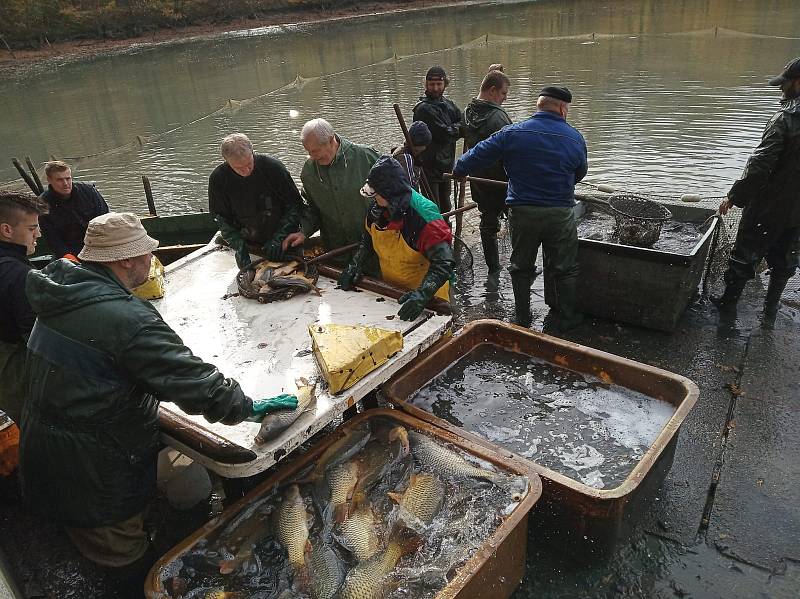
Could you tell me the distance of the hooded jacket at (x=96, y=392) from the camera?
93.6 inches

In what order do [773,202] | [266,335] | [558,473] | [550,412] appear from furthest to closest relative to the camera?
1. [773,202]
2. [266,335]
3. [550,412]
4. [558,473]

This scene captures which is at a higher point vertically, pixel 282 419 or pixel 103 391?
pixel 103 391

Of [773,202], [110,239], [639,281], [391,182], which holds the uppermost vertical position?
[110,239]

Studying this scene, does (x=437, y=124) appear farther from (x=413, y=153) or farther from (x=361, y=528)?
(x=361, y=528)

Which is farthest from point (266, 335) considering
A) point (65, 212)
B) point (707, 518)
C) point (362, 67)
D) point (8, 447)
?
point (362, 67)

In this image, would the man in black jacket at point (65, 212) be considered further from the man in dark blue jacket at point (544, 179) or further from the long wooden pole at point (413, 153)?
the man in dark blue jacket at point (544, 179)

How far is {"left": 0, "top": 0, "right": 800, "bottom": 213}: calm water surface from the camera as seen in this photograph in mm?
12109

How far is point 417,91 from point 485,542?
17753mm

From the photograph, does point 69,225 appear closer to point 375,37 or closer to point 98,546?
point 98,546

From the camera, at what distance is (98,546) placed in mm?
2760

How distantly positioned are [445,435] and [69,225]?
4603 mm

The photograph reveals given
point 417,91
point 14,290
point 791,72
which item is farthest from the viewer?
point 417,91

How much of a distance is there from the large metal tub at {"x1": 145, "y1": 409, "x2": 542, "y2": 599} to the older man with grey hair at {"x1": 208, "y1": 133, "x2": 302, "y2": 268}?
6.79ft

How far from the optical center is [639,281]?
16.5 ft
